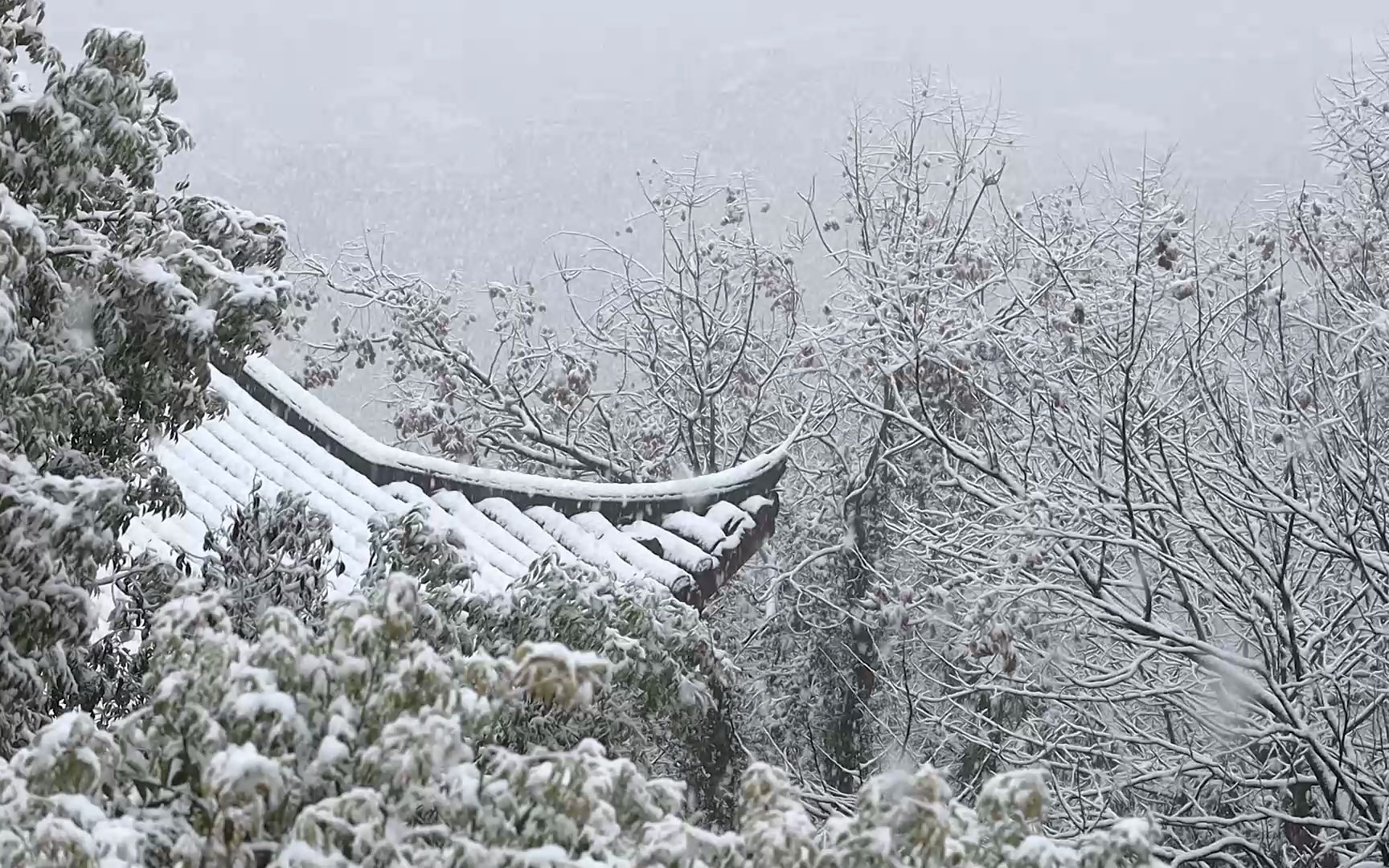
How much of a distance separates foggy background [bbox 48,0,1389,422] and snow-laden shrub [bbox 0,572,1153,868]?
2819 cm

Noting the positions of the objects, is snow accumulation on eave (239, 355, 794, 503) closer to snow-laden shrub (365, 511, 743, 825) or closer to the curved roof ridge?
the curved roof ridge

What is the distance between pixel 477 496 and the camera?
716 cm

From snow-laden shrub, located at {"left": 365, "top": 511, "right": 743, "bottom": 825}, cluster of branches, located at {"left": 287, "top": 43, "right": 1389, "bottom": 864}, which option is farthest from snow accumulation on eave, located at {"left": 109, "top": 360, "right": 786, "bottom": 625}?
snow-laden shrub, located at {"left": 365, "top": 511, "right": 743, "bottom": 825}

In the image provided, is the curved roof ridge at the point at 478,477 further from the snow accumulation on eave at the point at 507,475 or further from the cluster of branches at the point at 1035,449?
the cluster of branches at the point at 1035,449

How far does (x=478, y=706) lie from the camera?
263cm

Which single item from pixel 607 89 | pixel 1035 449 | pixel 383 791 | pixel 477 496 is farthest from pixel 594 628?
pixel 607 89

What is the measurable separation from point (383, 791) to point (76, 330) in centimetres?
179

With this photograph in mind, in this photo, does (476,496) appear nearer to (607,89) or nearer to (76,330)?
(76,330)

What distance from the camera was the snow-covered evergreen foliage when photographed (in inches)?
128

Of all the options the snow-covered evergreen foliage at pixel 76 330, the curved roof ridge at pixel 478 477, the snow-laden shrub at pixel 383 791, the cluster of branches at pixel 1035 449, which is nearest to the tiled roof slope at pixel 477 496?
the curved roof ridge at pixel 478 477

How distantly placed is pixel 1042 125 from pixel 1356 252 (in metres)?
34.7

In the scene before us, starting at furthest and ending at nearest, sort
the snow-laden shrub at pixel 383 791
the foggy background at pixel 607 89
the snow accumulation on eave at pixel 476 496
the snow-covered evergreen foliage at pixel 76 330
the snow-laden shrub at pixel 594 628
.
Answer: the foggy background at pixel 607 89, the snow accumulation on eave at pixel 476 496, the snow-laden shrub at pixel 594 628, the snow-covered evergreen foliage at pixel 76 330, the snow-laden shrub at pixel 383 791

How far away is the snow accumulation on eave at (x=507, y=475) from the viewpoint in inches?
282

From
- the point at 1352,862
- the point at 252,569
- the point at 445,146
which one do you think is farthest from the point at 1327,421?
the point at 445,146
